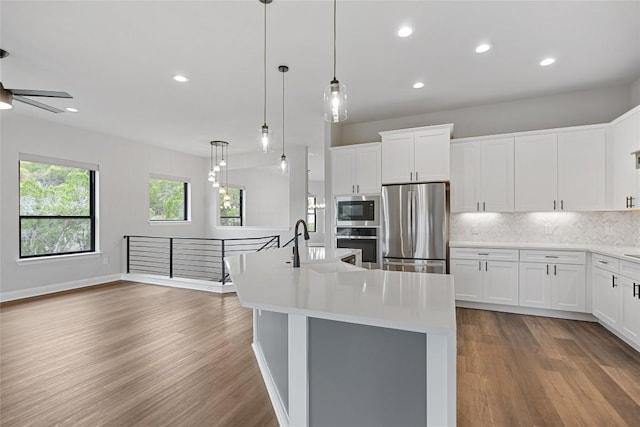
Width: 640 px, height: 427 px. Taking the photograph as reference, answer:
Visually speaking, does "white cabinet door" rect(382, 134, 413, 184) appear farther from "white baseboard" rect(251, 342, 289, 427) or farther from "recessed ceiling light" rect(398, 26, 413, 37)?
"white baseboard" rect(251, 342, 289, 427)

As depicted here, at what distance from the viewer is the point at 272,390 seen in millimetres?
2178

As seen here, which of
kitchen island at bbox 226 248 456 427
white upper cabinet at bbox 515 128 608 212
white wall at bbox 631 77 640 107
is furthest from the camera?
white upper cabinet at bbox 515 128 608 212

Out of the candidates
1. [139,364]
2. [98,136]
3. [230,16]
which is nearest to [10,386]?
[139,364]

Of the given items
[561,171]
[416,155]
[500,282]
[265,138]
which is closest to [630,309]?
[500,282]

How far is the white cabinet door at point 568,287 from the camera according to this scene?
3.68m

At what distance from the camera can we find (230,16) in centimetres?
244

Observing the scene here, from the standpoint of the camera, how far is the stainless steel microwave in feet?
15.0

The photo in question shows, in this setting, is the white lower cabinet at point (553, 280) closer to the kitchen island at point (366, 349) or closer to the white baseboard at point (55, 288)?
the kitchen island at point (366, 349)

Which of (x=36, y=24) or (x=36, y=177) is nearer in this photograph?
(x=36, y=24)

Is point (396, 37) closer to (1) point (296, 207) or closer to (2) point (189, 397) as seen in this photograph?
(2) point (189, 397)

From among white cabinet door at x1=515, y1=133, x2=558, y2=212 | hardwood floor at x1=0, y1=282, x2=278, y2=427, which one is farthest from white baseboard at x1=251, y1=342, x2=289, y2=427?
white cabinet door at x1=515, y1=133, x2=558, y2=212

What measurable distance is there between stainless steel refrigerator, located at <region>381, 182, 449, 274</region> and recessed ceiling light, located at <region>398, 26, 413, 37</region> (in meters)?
2.06

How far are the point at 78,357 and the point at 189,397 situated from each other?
1.40 meters

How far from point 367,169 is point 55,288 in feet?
18.1
